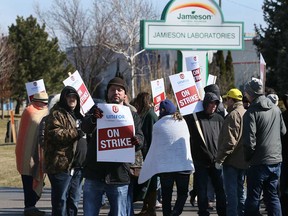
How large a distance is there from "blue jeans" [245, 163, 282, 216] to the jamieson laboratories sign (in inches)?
265

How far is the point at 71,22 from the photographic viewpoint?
171 feet

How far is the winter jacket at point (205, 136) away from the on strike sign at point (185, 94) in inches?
5.0

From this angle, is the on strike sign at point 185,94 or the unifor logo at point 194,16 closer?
the on strike sign at point 185,94

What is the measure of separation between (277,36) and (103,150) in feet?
102

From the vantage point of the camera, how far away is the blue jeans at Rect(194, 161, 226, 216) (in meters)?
10.1

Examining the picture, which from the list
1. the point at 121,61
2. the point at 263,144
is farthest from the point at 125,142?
the point at 121,61

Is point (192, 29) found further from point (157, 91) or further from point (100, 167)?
point (100, 167)

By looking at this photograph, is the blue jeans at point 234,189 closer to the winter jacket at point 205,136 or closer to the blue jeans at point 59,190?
the winter jacket at point 205,136

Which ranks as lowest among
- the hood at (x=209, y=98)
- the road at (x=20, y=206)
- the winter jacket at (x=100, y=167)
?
the road at (x=20, y=206)

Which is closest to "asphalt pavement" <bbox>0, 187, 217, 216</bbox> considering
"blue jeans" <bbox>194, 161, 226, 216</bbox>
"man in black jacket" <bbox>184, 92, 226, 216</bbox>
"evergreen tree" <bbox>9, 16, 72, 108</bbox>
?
"blue jeans" <bbox>194, 161, 226, 216</bbox>

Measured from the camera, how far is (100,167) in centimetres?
776

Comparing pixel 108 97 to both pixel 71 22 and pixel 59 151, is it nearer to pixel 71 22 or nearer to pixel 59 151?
pixel 59 151

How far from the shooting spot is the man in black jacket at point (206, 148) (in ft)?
33.4

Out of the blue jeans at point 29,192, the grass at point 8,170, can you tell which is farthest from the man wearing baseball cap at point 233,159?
the grass at point 8,170
